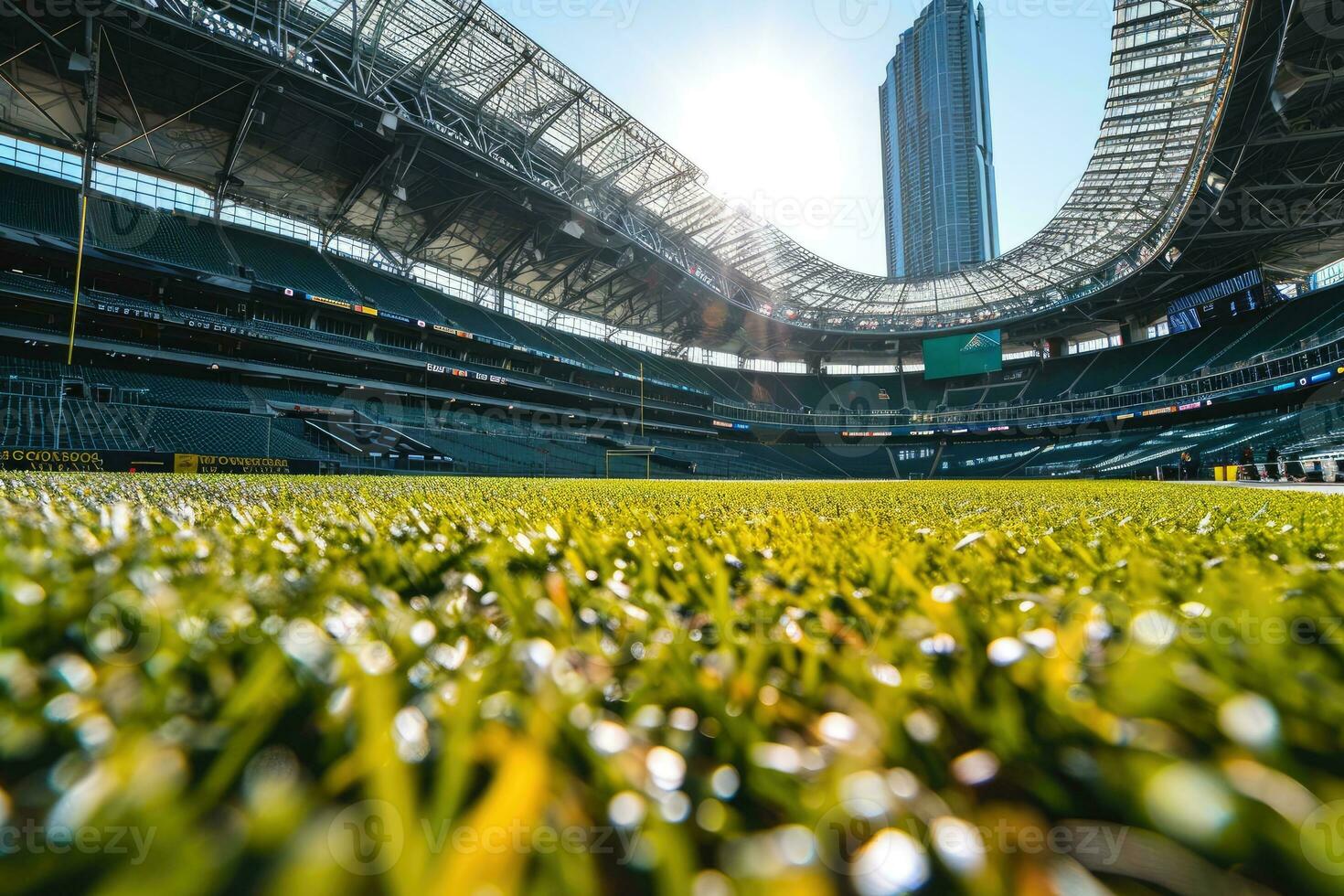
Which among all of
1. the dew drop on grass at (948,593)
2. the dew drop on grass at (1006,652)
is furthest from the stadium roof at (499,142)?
the dew drop on grass at (1006,652)

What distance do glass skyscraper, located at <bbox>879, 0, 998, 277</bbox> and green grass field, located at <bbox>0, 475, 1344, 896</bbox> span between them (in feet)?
230

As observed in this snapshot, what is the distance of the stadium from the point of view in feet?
1.17

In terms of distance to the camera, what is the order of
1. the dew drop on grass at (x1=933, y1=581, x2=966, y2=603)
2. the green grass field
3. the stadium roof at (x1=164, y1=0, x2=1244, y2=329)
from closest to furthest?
the green grass field, the dew drop on grass at (x1=933, y1=581, x2=966, y2=603), the stadium roof at (x1=164, y1=0, x2=1244, y2=329)

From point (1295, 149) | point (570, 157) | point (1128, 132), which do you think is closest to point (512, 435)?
point (570, 157)

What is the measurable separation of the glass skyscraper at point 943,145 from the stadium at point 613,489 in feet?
77.7

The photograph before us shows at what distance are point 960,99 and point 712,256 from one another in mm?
50065

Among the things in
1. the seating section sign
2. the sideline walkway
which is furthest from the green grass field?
the seating section sign

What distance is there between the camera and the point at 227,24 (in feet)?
54.7

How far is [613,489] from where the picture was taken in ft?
23.3

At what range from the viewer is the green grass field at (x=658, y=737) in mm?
308

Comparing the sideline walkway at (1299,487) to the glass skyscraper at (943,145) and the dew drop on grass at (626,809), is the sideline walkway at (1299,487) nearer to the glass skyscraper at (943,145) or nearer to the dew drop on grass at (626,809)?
the dew drop on grass at (626,809)

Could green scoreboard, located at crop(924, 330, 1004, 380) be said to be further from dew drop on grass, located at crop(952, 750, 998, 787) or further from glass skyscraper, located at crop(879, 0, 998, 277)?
dew drop on grass, located at crop(952, 750, 998, 787)

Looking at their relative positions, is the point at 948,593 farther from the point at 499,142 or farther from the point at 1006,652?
Result: the point at 499,142

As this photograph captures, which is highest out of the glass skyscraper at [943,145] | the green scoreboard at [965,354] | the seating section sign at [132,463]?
the glass skyscraper at [943,145]
